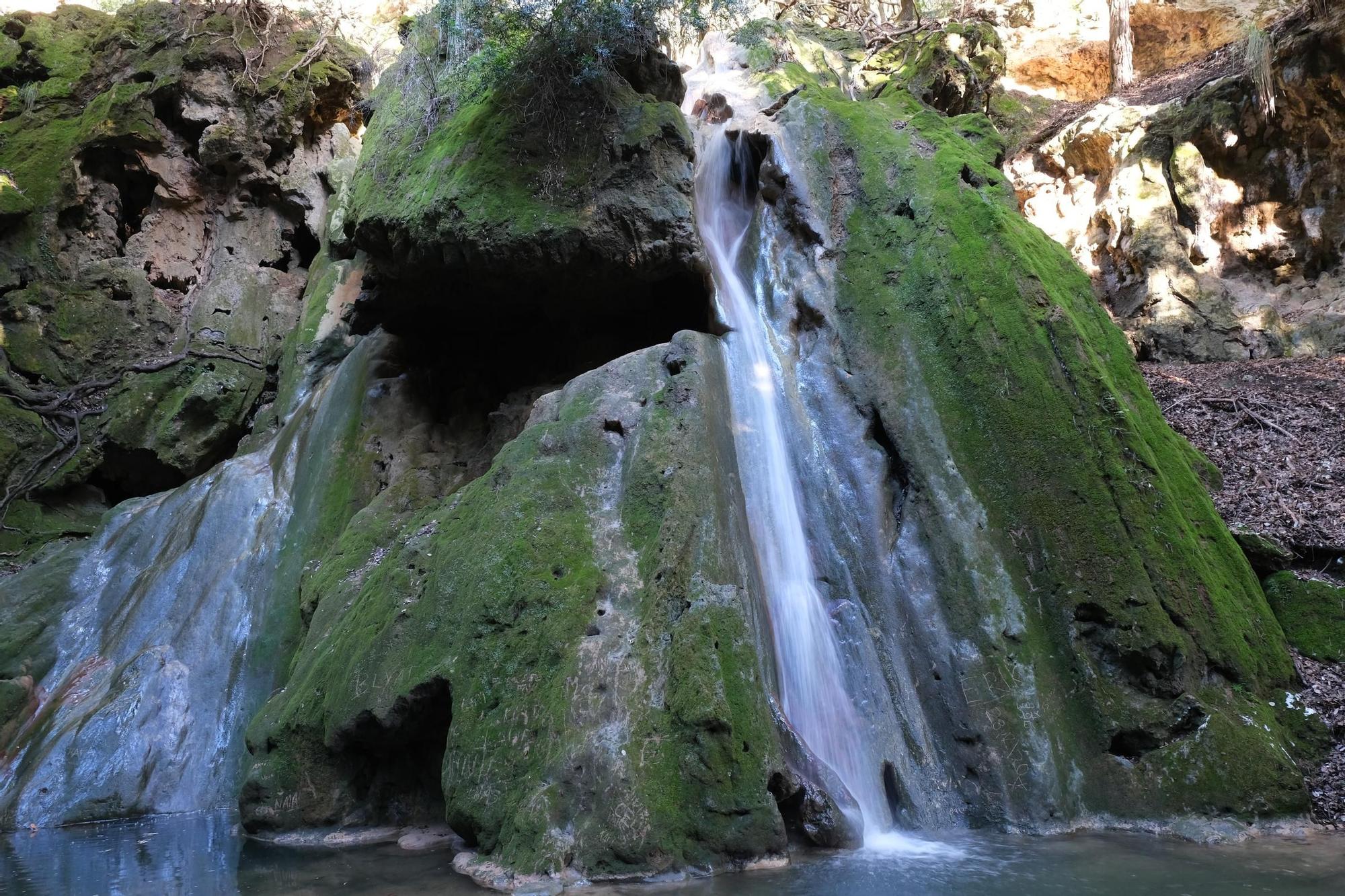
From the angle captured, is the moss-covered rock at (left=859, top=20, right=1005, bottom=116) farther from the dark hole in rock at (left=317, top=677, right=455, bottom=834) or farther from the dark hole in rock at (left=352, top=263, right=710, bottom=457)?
the dark hole in rock at (left=317, top=677, right=455, bottom=834)

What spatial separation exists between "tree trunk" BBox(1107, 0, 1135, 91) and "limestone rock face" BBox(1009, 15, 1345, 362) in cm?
514

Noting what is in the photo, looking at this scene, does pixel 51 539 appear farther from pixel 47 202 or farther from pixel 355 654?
pixel 355 654

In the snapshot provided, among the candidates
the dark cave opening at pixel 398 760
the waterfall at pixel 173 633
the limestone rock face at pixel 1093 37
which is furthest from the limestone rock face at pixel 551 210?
the limestone rock face at pixel 1093 37

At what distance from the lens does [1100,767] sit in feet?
20.1

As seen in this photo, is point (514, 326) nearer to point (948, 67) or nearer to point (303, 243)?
point (303, 243)

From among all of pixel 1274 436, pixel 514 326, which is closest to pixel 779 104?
pixel 514 326

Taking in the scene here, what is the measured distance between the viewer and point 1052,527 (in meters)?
7.02

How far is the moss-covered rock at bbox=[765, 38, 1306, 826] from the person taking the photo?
614cm

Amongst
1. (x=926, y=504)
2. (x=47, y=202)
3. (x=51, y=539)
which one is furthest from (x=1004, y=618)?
(x=47, y=202)

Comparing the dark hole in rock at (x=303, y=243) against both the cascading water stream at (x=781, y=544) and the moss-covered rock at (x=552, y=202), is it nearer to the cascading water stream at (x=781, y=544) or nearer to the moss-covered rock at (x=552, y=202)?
the moss-covered rock at (x=552, y=202)

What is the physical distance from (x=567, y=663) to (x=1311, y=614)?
620 centimetres

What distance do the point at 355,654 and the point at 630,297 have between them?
4976 millimetres

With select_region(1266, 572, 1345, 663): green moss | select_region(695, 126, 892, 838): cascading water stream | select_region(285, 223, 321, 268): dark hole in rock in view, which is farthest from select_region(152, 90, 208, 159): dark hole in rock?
select_region(1266, 572, 1345, 663): green moss

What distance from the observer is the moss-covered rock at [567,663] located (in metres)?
5.21
